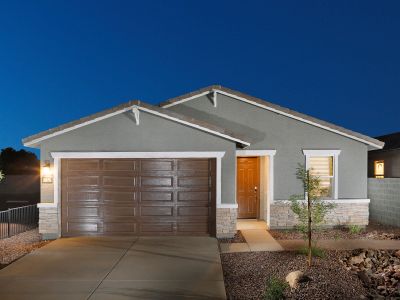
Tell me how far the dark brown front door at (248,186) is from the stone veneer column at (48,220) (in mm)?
6352

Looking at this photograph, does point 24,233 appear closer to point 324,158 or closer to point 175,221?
point 175,221

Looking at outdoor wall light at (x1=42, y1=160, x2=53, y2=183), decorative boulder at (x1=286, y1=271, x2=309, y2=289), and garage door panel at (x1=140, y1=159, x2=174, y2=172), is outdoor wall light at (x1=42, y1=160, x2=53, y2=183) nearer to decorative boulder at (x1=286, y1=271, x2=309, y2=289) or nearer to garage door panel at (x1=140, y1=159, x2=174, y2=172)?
garage door panel at (x1=140, y1=159, x2=174, y2=172)

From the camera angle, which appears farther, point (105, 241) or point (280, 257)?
point (105, 241)

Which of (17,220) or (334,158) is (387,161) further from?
(17,220)

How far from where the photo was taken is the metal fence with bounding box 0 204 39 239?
12745 millimetres

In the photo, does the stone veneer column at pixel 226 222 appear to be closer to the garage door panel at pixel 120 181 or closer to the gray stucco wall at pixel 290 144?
the gray stucco wall at pixel 290 144

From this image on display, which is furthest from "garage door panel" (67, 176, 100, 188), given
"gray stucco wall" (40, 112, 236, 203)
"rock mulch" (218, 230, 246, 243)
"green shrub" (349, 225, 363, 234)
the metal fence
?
"green shrub" (349, 225, 363, 234)

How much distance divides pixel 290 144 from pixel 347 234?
3.22 meters

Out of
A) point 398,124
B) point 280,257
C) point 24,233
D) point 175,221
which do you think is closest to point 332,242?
point 280,257

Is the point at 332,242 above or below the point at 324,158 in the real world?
below

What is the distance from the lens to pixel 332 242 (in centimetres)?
1085

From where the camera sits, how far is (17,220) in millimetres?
14398

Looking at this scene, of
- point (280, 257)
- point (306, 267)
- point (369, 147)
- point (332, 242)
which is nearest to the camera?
point (306, 267)

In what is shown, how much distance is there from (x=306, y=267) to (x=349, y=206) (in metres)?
6.01
